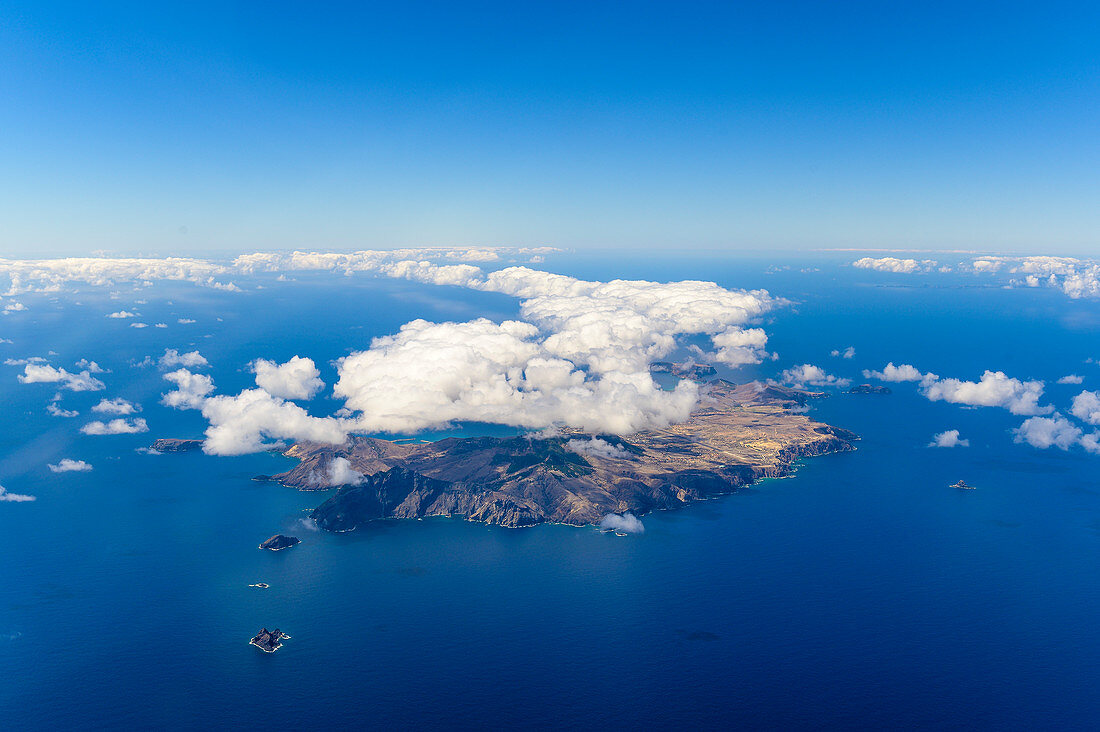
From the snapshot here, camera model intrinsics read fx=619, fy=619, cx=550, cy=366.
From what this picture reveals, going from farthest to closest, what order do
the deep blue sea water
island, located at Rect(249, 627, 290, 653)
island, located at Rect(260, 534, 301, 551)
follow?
island, located at Rect(260, 534, 301, 551)
island, located at Rect(249, 627, 290, 653)
the deep blue sea water

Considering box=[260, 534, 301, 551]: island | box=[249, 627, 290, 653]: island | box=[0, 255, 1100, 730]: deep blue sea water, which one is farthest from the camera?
box=[260, 534, 301, 551]: island

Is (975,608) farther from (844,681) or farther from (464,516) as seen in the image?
(464,516)

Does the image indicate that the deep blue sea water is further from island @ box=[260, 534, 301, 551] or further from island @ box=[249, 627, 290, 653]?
island @ box=[260, 534, 301, 551]

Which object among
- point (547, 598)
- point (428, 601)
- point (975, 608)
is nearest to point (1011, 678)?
point (975, 608)

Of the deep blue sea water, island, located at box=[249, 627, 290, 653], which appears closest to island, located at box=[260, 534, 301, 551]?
the deep blue sea water

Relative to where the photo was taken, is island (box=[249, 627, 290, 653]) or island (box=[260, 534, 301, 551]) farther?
island (box=[260, 534, 301, 551])

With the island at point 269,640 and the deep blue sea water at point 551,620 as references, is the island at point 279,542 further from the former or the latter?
the island at point 269,640
